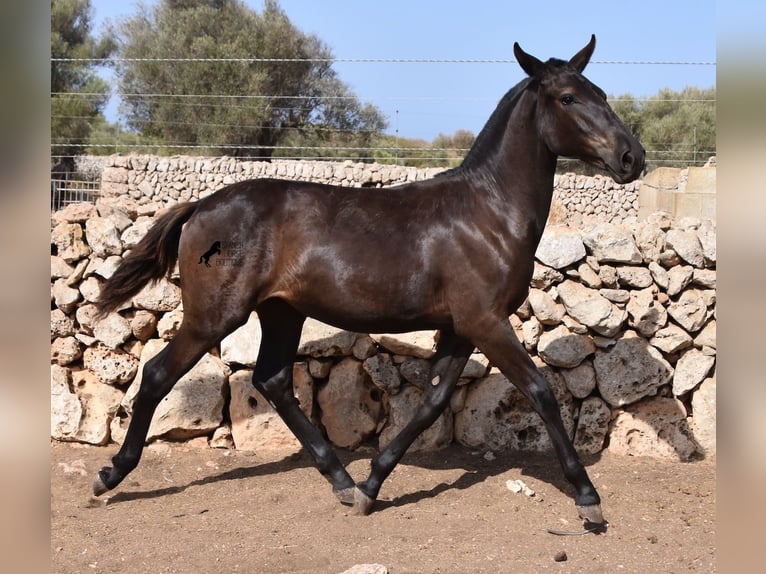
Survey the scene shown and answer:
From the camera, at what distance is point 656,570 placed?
11.8ft

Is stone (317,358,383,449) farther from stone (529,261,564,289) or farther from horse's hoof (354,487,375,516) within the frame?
stone (529,261,564,289)

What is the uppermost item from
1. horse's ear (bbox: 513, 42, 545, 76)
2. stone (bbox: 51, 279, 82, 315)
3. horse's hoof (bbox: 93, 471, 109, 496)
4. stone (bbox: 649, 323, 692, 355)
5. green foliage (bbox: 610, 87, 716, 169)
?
green foliage (bbox: 610, 87, 716, 169)

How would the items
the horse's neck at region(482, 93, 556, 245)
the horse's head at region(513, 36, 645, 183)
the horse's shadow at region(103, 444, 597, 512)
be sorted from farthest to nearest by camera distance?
the horse's shadow at region(103, 444, 597, 512), the horse's neck at region(482, 93, 556, 245), the horse's head at region(513, 36, 645, 183)

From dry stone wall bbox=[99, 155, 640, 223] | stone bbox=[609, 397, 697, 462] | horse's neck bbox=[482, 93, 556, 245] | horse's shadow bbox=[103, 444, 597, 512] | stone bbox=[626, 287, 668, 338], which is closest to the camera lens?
horse's neck bbox=[482, 93, 556, 245]

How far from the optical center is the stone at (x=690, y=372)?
5.45 m

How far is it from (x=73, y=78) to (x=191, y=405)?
2547 cm

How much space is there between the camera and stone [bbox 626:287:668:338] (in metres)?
5.50

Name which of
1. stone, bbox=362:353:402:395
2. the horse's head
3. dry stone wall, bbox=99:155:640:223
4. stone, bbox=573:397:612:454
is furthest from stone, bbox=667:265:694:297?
dry stone wall, bbox=99:155:640:223

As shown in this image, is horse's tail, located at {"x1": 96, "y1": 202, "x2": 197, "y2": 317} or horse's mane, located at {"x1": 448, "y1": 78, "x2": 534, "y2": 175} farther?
horse's tail, located at {"x1": 96, "y1": 202, "x2": 197, "y2": 317}

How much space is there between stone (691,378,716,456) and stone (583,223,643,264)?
3.44 feet

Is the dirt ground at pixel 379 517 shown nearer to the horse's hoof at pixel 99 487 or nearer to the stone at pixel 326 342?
the horse's hoof at pixel 99 487

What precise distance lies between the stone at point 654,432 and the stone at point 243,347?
2615mm
